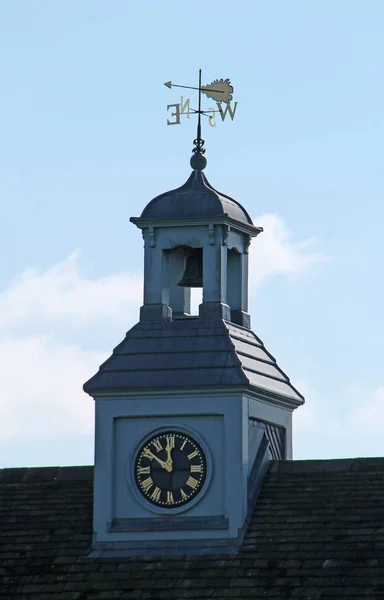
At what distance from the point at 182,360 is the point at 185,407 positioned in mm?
921

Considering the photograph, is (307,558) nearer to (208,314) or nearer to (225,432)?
(225,432)

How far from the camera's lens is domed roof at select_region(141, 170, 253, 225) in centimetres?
3644

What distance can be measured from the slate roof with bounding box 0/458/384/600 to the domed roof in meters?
4.64

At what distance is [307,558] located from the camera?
110 feet

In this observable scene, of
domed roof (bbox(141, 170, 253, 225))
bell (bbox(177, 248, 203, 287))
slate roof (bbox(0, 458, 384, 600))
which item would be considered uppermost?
domed roof (bbox(141, 170, 253, 225))

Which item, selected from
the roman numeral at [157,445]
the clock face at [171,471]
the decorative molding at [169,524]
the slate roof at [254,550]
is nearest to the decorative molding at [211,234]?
the clock face at [171,471]

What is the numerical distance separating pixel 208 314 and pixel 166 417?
6.92 feet

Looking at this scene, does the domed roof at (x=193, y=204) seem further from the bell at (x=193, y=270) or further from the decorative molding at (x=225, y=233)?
the bell at (x=193, y=270)

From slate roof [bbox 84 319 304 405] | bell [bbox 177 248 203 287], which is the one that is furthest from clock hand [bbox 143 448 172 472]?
bell [bbox 177 248 203 287]

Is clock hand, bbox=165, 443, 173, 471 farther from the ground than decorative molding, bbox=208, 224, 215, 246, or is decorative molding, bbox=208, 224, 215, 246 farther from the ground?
decorative molding, bbox=208, 224, 215, 246

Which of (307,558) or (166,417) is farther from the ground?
(166,417)

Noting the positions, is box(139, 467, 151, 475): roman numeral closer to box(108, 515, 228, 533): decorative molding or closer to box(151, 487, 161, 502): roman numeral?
box(151, 487, 161, 502): roman numeral

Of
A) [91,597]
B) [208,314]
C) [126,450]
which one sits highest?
[208,314]

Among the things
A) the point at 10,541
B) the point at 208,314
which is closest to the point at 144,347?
the point at 208,314
